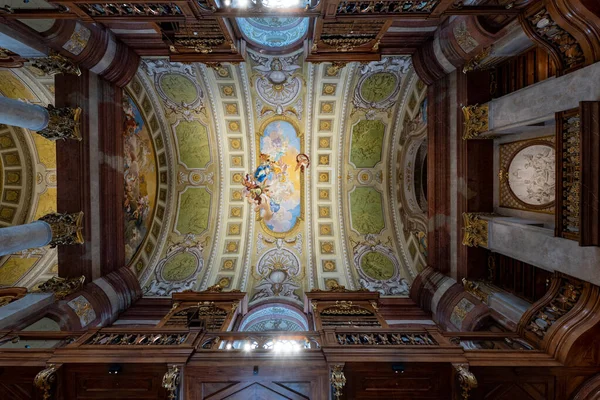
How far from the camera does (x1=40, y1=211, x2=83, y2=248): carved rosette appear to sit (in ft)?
32.9

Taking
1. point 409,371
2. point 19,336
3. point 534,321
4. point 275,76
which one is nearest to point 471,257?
point 534,321

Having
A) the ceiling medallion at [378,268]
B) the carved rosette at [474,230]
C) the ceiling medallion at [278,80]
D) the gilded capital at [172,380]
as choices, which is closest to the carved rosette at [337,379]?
the gilded capital at [172,380]

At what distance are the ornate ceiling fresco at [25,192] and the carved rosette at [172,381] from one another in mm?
11479

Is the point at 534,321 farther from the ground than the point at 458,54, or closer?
closer

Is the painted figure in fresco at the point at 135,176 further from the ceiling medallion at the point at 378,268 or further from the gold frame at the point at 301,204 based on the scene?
the ceiling medallion at the point at 378,268

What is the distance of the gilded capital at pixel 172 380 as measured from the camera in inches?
255

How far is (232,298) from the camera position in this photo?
43.7 ft

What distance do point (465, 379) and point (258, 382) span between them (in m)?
4.25

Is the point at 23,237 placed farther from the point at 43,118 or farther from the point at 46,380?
the point at 46,380

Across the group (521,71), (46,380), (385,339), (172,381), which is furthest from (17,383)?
(521,71)

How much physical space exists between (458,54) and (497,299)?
7.33 metres

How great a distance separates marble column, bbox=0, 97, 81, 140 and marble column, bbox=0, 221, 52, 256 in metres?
2.77

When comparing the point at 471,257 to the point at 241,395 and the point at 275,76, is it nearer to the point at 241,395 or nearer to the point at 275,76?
the point at 241,395

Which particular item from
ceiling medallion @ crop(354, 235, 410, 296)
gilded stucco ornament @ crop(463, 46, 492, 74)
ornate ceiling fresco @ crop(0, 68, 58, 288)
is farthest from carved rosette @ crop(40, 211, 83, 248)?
gilded stucco ornament @ crop(463, 46, 492, 74)
